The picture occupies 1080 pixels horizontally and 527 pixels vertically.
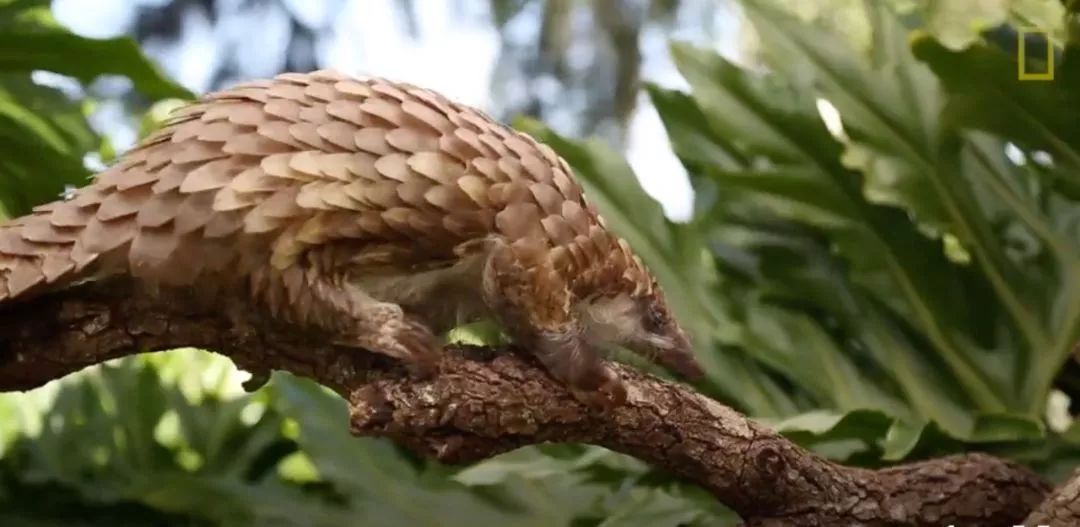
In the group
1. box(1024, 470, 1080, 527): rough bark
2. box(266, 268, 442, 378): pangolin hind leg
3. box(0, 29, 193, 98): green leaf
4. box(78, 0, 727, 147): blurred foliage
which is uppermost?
box(78, 0, 727, 147): blurred foliage

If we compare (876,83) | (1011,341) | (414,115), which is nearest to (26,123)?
(414,115)

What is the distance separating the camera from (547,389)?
1.46 feet

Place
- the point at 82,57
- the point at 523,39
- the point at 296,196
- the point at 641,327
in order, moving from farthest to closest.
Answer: the point at 523,39
the point at 82,57
the point at 641,327
the point at 296,196

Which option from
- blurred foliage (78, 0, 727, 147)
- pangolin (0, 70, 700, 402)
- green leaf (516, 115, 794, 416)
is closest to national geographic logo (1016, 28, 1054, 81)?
green leaf (516, 115, 794, 416)

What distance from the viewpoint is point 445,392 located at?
413 millimetres

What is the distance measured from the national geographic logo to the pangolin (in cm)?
42

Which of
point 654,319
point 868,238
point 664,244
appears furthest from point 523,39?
point 654,319

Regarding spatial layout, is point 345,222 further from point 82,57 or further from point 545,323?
point 82,57

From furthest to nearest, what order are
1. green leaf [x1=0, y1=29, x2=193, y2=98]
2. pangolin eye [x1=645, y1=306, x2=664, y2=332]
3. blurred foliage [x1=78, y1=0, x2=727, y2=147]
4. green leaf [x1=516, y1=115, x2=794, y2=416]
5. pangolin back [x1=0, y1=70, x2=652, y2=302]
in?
blurred foliage [x1=78, y1=0, x2=727, y2=147] → green leaf [x1=516, y1=115, x2=794, y2=416] → green leaf [x1=0, y1=29, x2=193, y2=98] → pangolin eye [x1=645, y1=306, x2=664, y2=332] → pangolin back [x1=0, y1=70, x2=652, y2=302]

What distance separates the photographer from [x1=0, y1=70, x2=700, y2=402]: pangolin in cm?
39

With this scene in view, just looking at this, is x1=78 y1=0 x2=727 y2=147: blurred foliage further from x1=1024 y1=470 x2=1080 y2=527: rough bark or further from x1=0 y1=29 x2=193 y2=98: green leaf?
x1=1024 y1=470 x2=1080 y2=527: rough bark

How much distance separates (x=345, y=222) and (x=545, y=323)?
94 millimetres

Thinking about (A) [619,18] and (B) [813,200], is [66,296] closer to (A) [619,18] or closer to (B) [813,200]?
(B) [813,200]

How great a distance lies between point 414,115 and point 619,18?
90 cm
